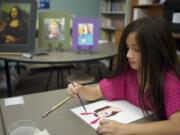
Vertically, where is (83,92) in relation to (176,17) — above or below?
below

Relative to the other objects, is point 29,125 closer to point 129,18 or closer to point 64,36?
point 64,36

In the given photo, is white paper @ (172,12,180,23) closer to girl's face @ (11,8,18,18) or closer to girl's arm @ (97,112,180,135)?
girl's face @ (11,8,18,18)

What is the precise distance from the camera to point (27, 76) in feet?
13.0

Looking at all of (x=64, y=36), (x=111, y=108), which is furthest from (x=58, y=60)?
(x=111, y=108)

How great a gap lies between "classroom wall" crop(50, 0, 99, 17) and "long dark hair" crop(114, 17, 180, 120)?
12.5 feet

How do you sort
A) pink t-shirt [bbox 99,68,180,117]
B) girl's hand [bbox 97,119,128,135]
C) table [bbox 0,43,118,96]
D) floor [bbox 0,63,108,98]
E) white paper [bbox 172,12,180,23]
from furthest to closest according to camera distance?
floor [bbox 0,63,108,98]
white paper [bbox 172,12,180,23]
table [bbox 0,43,118,96]
pink t-shirt [bbox 99,68,180,117]
girl's hand [bbox 97,119,128,135]

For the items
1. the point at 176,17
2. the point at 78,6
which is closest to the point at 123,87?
the point at 176,17

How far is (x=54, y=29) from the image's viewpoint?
7.54ft

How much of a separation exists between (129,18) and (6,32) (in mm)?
2196

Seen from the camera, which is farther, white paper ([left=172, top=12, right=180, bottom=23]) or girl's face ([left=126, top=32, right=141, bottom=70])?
white paper ([left=172, top=12, right=180, bottom=23])

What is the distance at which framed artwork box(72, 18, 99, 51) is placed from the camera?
7.20 ft

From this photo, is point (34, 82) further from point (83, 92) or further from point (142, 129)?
point (142, 129)

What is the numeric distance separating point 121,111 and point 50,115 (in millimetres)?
293

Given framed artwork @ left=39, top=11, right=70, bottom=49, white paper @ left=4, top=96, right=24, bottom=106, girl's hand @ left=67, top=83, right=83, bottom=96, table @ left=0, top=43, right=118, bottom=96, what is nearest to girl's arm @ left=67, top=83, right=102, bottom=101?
girl's hand @ left=67, top=83, right=83, bottom=96
